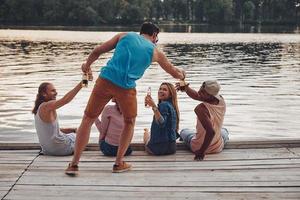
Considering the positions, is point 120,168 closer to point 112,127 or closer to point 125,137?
point 125,137

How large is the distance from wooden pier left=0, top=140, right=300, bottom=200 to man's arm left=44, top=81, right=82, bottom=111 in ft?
2.36

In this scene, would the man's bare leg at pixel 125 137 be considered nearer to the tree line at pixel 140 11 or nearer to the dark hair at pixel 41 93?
the dark hair at pixel 41 93

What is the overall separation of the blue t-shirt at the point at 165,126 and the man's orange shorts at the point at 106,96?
3.06ft

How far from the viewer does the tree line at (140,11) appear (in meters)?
124

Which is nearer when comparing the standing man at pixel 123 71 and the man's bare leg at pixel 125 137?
the standing man at pixel 123 71

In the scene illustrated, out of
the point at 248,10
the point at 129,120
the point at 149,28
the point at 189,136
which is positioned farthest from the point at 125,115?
the point at 248,10

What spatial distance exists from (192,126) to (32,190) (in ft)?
31.2

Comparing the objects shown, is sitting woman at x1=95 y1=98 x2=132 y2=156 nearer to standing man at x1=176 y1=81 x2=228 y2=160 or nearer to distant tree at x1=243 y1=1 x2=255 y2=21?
standing man at x1=176 y1=81 x2=228 y2=160

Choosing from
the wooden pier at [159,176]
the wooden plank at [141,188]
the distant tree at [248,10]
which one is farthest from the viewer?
the distant tree at [248,10]

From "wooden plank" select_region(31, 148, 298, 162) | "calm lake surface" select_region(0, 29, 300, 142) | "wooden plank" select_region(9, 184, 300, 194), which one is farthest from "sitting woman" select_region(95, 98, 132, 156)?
"calm lake surface" select_region(0, 29, 300, 142)

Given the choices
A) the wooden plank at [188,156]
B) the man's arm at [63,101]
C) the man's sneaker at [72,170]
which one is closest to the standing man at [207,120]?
the wooden plank at [188,156]

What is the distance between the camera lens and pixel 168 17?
176 metres

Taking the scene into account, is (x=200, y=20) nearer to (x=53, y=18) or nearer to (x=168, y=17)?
(x=168, y=17)

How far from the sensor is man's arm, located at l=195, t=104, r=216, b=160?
6543 millimetres
